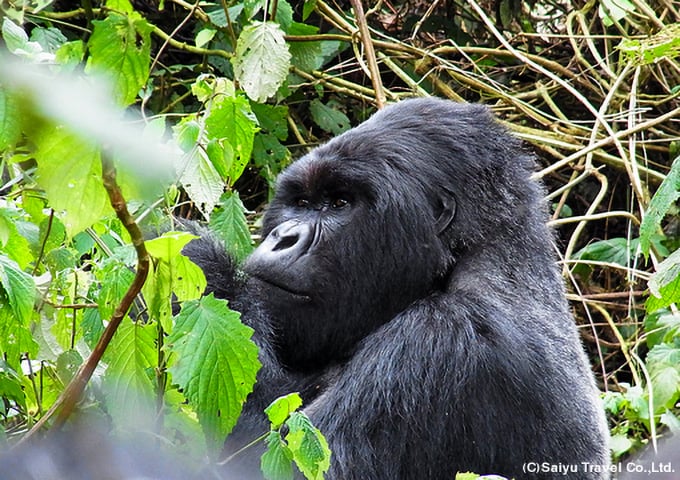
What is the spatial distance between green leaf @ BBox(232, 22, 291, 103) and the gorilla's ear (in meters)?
0.70

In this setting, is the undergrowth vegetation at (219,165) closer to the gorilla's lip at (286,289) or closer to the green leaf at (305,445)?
the green leaf at (305,445)

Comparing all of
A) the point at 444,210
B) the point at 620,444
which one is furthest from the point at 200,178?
the point at 620,444

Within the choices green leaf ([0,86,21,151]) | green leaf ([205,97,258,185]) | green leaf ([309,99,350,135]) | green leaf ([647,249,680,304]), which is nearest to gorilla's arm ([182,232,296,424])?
green leaf ([205,97,258,185])

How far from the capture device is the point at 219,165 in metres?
2.15

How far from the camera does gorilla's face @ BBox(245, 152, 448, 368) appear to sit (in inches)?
116

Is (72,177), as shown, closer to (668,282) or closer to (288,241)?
(288,241)

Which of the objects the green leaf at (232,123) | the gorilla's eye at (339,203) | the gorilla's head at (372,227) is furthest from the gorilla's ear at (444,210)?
the green leaf at (232,123)

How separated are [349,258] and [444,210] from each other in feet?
1.14

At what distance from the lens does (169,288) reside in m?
1.80

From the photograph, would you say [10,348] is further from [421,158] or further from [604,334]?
[604,334]

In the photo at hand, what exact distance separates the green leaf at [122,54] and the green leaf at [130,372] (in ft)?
2.14

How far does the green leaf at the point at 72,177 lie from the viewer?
1349 mm

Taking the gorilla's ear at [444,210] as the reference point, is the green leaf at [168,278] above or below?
above

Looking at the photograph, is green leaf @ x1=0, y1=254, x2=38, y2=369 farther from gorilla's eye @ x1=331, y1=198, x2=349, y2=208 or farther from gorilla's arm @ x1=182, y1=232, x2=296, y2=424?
gorilla's eye @ x1=331, y1=198, x2=349, y2=208
